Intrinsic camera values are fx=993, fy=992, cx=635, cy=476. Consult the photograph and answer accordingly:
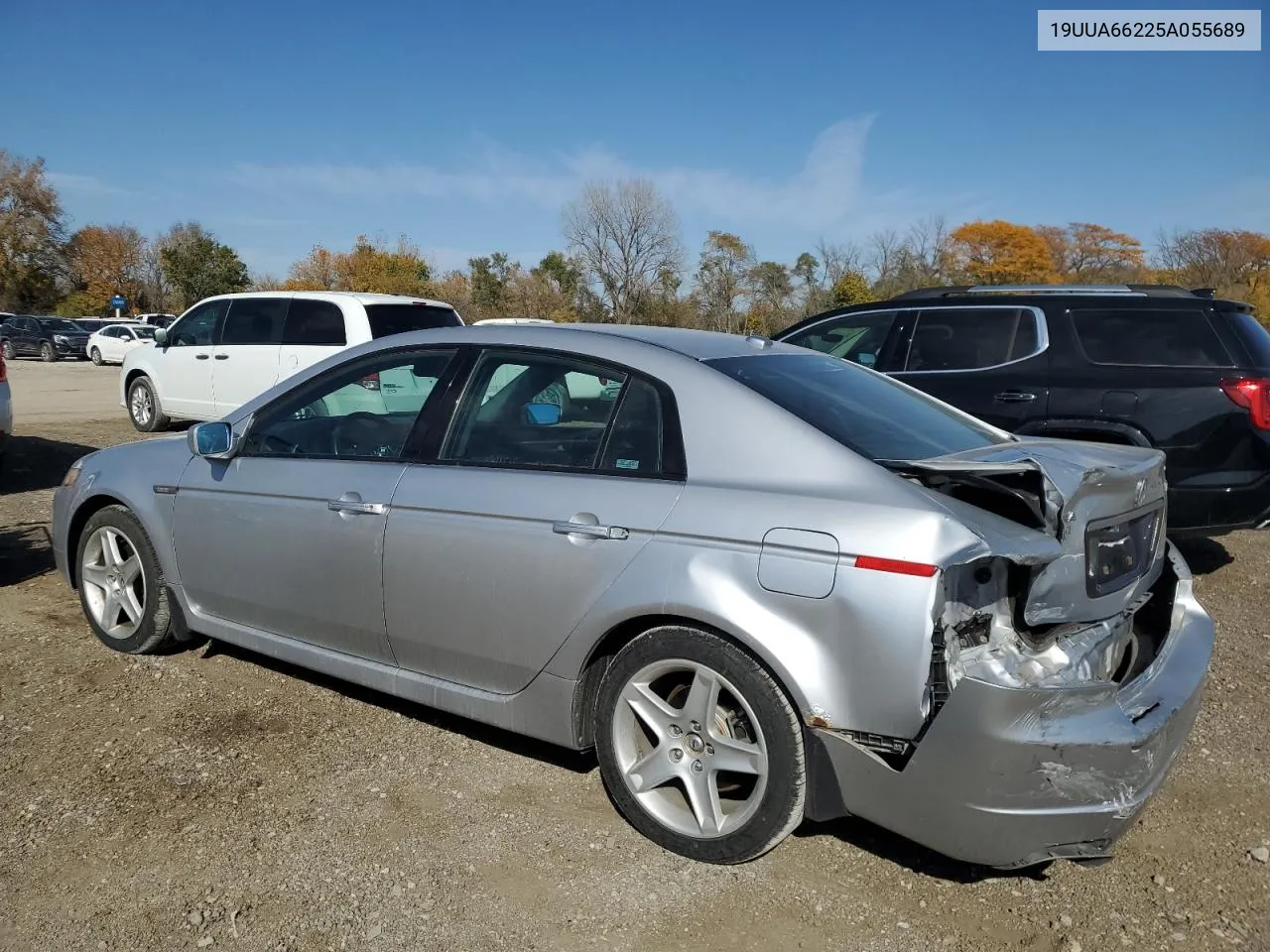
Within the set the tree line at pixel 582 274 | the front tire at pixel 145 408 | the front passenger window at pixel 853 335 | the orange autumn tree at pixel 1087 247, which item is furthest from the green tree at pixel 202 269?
the orange autumn tree at pixel 1087 247

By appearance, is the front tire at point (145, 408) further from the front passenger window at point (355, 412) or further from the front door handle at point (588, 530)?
the front door handle at point (588, 530)

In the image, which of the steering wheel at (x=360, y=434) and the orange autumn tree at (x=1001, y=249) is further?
the orange autumn tree at (x=1001, y=249)

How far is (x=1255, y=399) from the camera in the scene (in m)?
5.71

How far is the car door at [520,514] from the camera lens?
308 centimetres

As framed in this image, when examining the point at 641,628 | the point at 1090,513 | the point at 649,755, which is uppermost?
the point at 1090,513

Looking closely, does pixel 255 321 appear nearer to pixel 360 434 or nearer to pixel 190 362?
pixel 190 362

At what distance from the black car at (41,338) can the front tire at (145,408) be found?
24.3 metres

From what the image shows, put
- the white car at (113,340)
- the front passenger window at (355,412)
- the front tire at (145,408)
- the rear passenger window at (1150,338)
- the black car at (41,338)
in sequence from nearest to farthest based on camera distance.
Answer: the front passenger window at (355,412) < the rear passenger window at (1150,338) < the front tire at (145,408) < the white car at (113,340) < the black car at (41,338)

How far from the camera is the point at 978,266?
2436 inches

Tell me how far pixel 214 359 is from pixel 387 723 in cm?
933

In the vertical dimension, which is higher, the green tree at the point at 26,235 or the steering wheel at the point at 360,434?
the green tree at the point at 26,235

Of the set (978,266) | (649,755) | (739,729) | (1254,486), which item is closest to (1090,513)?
(739,729)

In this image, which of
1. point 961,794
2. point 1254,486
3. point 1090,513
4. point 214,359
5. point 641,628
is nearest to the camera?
point 961,794

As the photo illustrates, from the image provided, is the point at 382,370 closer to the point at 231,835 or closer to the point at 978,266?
the point at 231,835
